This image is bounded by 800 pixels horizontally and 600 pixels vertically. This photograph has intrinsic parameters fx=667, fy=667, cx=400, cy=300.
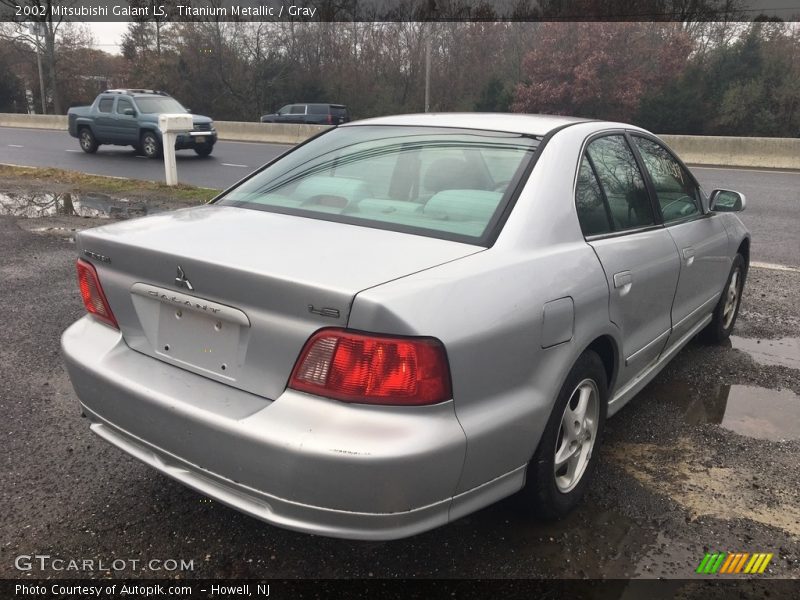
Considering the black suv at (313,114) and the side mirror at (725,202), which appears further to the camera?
the black suv at (313,114)

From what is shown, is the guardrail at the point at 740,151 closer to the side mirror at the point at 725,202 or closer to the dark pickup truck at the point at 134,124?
the dark pickup truck at the point at 134,124

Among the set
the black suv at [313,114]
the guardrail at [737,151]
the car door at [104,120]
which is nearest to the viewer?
the guardrail at [737,151]

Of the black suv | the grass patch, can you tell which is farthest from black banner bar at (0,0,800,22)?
the grass patch

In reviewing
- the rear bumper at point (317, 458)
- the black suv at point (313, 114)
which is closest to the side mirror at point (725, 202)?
the rear bumper at point (317, 458)

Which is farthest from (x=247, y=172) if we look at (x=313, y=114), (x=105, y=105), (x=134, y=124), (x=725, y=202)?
(x=313, y=114)

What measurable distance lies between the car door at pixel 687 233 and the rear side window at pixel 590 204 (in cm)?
70

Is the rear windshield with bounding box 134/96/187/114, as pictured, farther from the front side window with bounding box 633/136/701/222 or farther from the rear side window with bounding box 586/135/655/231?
the rear side window with bounding box 586/135/655/231

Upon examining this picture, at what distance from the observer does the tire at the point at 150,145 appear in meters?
18.4

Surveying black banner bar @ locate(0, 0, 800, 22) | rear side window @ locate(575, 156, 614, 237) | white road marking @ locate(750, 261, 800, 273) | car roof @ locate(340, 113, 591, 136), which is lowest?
white road marking @ locate(750, 261, 800, 273)

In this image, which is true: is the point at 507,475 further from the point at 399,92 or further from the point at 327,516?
the point at 399,92

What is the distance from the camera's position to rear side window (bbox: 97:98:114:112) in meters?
19.5

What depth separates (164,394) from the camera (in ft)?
7.54

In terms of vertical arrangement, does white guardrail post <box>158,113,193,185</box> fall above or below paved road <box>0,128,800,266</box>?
above

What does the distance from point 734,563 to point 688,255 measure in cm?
176
